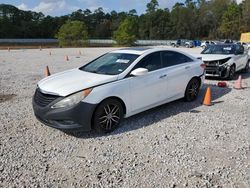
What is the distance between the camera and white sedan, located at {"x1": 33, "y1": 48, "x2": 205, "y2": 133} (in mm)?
4621

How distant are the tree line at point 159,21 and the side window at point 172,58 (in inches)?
3535

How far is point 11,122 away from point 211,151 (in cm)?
404

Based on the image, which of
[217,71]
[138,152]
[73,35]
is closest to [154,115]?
[138,152]

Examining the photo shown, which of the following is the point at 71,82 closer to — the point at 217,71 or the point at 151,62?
the point at 151,62

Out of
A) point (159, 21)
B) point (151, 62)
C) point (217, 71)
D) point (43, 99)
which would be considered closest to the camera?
point (43, 99)

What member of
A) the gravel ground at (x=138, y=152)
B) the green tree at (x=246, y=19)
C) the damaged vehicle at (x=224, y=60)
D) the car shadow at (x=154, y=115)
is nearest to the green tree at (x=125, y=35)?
the green tree at (x=246, y=19)

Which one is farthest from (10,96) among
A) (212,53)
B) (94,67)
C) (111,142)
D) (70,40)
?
(70,40)

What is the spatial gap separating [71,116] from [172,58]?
3125 millimetres

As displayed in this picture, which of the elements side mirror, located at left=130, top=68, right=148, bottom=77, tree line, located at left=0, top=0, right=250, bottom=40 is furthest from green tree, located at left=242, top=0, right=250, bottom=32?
side mirror, located at left=130, top=68, right=148, bottom=77

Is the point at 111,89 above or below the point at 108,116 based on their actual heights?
above

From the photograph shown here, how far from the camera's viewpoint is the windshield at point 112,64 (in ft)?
17.9

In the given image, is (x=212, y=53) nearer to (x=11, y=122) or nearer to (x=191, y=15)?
(x=11, y=122)

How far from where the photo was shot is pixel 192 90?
7.09 metres

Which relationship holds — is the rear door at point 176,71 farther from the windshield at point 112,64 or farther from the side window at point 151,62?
the windshield at point 112,64
